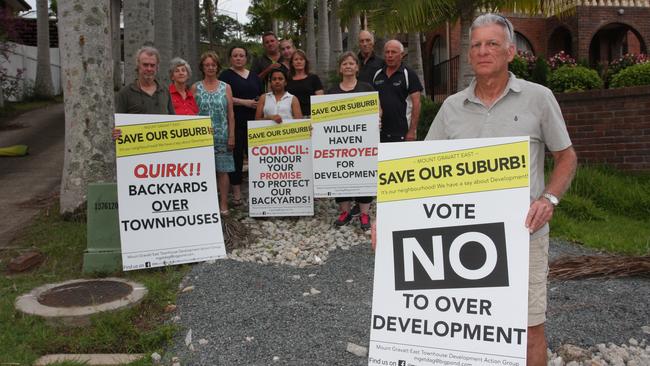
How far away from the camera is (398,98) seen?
7227 mm

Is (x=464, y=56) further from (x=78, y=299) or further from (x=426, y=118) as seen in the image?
(x=78, y=299)

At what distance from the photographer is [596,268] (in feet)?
18.2

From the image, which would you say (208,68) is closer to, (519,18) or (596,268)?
(596,268)

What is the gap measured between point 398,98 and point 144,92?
2.76 m

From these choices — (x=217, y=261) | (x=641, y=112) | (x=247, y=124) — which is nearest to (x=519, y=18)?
(x=641, y=112)

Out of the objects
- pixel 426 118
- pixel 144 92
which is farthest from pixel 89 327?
pixel 426 118

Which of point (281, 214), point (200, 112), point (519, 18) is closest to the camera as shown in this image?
point (200, 112)

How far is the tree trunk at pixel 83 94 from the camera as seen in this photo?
291 inches

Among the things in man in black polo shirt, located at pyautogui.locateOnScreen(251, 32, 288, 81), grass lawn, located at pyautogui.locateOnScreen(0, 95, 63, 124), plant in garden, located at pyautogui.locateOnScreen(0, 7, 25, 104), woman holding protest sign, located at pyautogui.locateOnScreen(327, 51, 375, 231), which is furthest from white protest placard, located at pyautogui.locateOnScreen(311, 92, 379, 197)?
grass lawn, located at pyautogui.locateOnScreen(0, 95, 63, 124)

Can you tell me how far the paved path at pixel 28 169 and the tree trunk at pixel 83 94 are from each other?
1097 millimetres

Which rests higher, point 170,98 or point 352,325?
point 170,98

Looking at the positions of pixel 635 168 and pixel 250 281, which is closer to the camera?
pixel 250 281

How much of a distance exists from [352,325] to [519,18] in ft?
75.6

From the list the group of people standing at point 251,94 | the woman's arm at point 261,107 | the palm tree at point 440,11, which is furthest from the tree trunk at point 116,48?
the woman's arm at point 261,107
